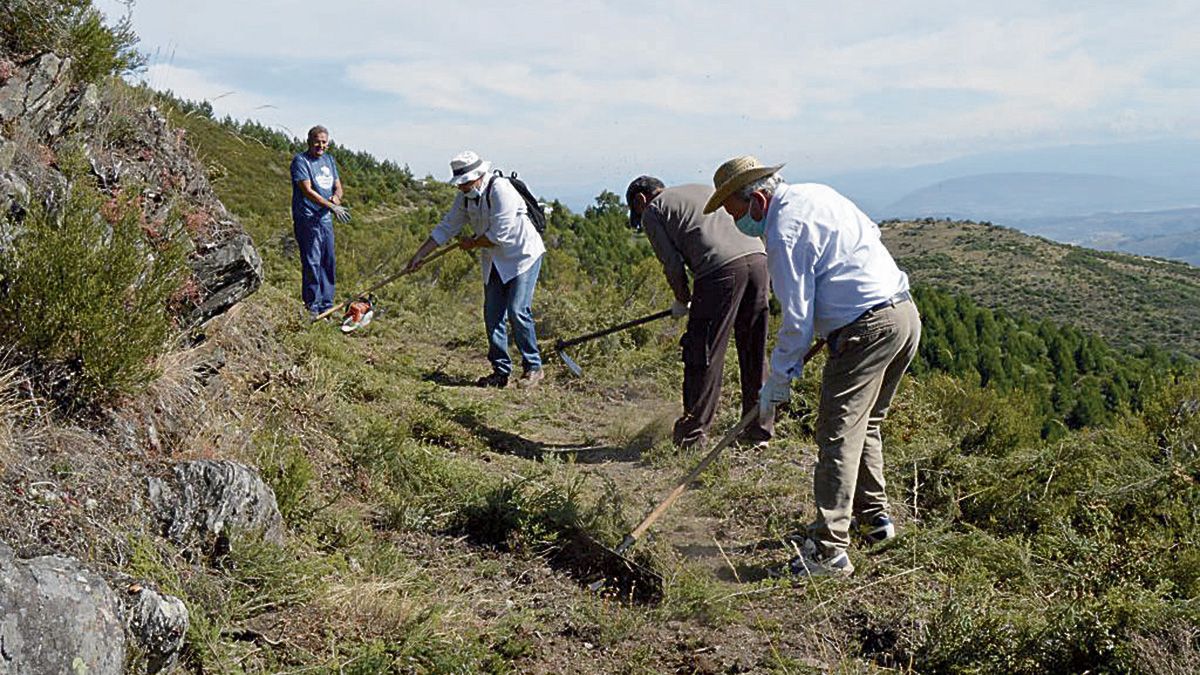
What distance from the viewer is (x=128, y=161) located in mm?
4914

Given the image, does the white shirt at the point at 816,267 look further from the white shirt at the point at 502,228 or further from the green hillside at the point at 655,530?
the white shirt at the point at 502,228

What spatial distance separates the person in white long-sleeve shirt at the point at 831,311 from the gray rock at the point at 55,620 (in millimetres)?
2642

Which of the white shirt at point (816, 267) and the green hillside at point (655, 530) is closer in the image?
the green hillside at point (655, 530)

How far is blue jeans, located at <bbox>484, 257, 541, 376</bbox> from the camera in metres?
7.16

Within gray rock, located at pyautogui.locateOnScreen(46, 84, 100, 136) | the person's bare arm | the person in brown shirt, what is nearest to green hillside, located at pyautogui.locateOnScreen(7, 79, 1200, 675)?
the person in brown shirt

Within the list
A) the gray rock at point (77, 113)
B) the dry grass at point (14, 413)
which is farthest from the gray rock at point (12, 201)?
the gray rock at point (77, 113)

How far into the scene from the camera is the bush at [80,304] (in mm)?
3309

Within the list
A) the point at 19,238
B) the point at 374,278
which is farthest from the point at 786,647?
the point at 374,278

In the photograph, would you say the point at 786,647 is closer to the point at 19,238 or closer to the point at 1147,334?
the point at 19,238

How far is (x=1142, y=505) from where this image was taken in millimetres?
4891

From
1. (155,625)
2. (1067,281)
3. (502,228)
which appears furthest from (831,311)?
(1067,281)

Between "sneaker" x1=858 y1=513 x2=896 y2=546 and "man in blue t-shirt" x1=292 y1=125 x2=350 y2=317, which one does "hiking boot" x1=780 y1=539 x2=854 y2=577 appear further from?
"man in blue t-shirt" x1=292 y1=125 x2=350 y2=317

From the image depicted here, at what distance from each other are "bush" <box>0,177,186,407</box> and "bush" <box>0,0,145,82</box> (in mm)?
1665

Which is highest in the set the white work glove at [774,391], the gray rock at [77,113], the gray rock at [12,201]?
the gray rock at [77,113]
